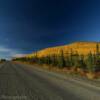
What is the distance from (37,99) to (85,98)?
199 cm

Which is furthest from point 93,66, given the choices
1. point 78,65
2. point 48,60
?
point 48,60

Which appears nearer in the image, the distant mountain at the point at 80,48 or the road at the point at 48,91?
the road at the point at 48,91

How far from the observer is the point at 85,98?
846 centimetres

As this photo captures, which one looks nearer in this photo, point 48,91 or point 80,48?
point 48,91

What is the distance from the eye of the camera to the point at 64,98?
834 cm

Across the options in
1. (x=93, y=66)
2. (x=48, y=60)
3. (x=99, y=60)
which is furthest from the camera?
(x=48, y=60)

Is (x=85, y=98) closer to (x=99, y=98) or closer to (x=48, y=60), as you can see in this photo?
(x=99, y=98)

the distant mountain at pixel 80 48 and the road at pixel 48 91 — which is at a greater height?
the distant mountain at pixel 80 48

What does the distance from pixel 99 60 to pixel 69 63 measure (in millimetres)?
8343

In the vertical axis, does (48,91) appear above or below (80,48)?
below

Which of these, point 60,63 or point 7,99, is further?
point 60,63

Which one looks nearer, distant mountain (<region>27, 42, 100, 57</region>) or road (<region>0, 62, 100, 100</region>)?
road (<region>0, 62, 100, 100</region>)

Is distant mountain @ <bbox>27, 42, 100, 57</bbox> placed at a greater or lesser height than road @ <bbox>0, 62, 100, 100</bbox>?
greater

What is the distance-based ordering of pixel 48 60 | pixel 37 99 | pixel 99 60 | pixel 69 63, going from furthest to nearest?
1. pixel 48 60
2. pixel 69 63
3. pixel 99 60
4. pixel 37 99
